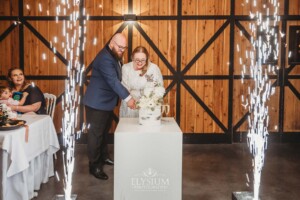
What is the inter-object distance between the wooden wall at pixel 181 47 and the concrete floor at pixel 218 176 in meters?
0.72

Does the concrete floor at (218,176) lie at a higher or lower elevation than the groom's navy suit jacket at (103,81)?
lower

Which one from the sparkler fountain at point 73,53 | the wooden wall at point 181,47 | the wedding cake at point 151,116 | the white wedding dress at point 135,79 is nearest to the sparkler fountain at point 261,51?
the wooden wall at point 181,47

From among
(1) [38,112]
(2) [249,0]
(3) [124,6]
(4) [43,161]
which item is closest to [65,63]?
(3) [124,6]

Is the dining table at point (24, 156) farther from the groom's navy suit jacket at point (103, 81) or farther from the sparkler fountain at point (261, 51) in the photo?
the sparkler fountain at point (261, 51)

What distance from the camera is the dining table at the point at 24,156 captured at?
3.41m

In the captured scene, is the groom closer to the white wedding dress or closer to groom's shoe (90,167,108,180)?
groom's shoe (90,167,108,180)

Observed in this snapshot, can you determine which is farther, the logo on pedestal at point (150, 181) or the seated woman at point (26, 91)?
the seated woman at point (26, 91)

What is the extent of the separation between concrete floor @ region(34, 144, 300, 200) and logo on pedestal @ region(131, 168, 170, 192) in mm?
829

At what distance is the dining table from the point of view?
3.41m

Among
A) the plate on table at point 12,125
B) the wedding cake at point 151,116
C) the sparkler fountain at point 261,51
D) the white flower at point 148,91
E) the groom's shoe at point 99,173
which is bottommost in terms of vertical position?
the groom's shoe at point 99,173

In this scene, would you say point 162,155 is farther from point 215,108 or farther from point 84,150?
point 215,108

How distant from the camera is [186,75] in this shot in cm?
670

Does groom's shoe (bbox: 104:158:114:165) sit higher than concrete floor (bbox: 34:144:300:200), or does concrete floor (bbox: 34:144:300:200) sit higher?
groom's shoe (bbox: 104:158:114:165)

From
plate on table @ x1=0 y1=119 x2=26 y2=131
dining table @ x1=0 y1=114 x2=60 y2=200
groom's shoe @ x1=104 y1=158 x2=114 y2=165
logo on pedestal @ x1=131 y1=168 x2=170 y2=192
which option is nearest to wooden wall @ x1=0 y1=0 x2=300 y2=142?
groom's shoe @ x1=104 y1=158 x2=114 y2=165
